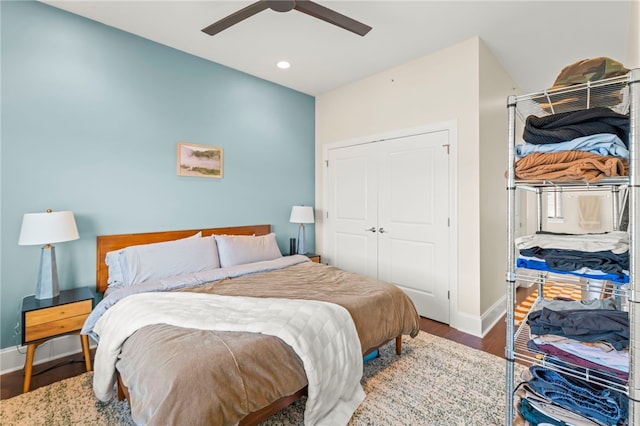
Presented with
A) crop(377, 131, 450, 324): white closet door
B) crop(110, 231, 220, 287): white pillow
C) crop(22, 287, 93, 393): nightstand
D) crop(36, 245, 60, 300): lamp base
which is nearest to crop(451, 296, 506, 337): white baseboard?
crop(377, 131, 450, 324): white closet door

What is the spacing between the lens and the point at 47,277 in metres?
2.35

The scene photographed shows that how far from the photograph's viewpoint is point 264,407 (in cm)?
154

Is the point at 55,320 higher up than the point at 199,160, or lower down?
lower down

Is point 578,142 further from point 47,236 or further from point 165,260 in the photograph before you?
point 47,236

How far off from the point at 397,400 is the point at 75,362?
A: 2.55 m

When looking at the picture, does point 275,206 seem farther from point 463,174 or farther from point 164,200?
point 463,174

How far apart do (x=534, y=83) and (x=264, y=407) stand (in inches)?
193

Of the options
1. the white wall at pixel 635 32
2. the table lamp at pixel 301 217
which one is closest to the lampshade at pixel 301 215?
the table lamp at pixel 301 217

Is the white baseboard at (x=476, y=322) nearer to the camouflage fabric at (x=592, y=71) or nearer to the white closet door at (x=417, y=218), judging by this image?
the white closet door at (x=417, y=218)

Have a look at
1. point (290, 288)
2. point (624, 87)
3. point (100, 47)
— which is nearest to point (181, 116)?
point (100, 47)

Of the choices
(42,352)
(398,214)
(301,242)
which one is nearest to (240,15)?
(398,214)

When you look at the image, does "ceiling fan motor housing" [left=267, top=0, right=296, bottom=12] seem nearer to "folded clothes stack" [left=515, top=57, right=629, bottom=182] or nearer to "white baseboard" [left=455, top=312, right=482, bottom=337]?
"folded clothes stack" [left=515, top=57, right=629, bottom=182]

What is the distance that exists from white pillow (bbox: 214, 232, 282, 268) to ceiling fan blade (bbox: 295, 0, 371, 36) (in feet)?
7.11

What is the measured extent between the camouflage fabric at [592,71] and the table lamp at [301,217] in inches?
122
